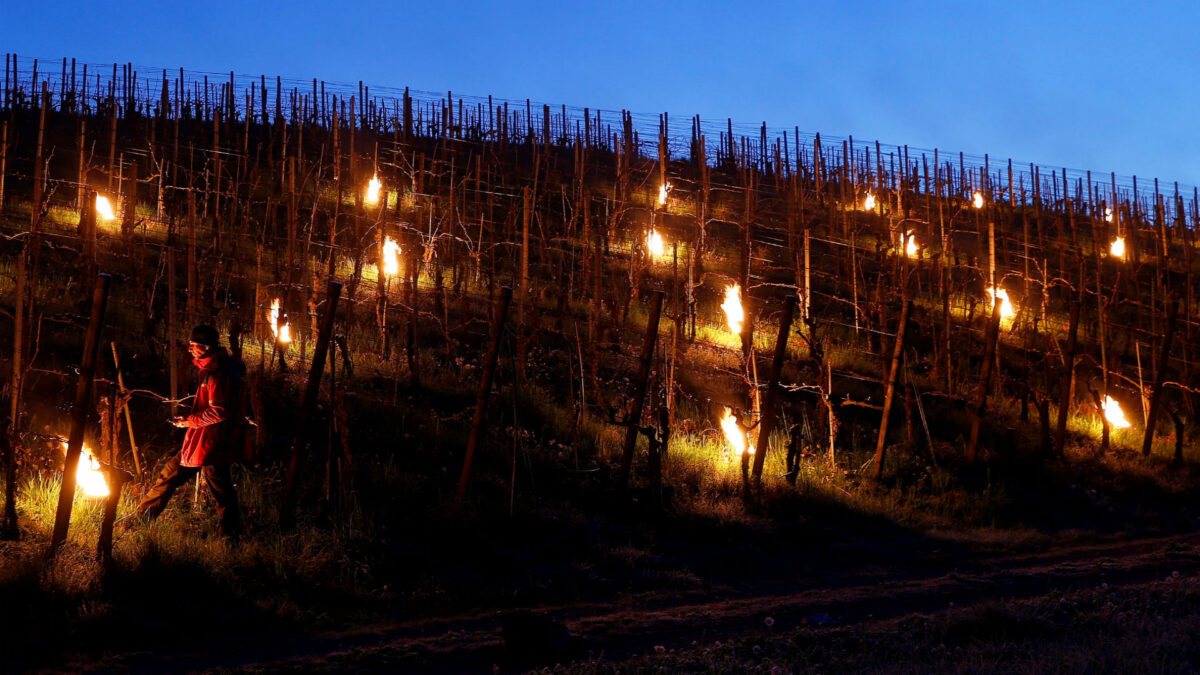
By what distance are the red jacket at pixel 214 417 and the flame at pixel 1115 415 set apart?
40.2ft

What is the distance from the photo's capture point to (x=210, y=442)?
6984 millimetres

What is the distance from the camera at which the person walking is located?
22.8 feet

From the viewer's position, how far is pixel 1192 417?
53.7 ft

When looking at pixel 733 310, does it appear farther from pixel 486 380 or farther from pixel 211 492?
pixel 211 492

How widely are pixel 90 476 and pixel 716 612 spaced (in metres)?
4.60

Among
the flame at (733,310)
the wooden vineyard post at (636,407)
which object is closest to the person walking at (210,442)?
the wooden vineyard post at (636,407)

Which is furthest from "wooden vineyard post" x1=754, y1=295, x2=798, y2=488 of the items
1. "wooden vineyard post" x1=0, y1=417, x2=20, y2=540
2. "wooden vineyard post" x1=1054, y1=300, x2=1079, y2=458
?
"wooden vineyard post" x1=0, y1=417, x2=20, y2=540

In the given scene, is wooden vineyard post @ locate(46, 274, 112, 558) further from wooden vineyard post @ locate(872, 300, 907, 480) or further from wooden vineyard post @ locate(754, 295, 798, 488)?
wooden vineyard post @ locate(872, 300, 907, 480)

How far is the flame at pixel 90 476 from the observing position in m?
6.64

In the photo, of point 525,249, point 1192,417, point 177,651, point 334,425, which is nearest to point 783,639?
point 177,651

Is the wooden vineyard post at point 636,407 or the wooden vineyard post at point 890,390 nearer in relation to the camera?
the wooden vineyard post at point 636,407

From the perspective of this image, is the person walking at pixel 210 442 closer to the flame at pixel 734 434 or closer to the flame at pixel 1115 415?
the flame at pixel 734 434

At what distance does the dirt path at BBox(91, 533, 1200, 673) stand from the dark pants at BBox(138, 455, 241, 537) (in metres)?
Answer: 1.48

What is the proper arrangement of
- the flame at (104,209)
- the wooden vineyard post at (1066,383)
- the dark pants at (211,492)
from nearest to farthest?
1. the dark pants at (211,492)
2. the wooden vineyard post at (1066,383)
3. the flame at (104,209)
